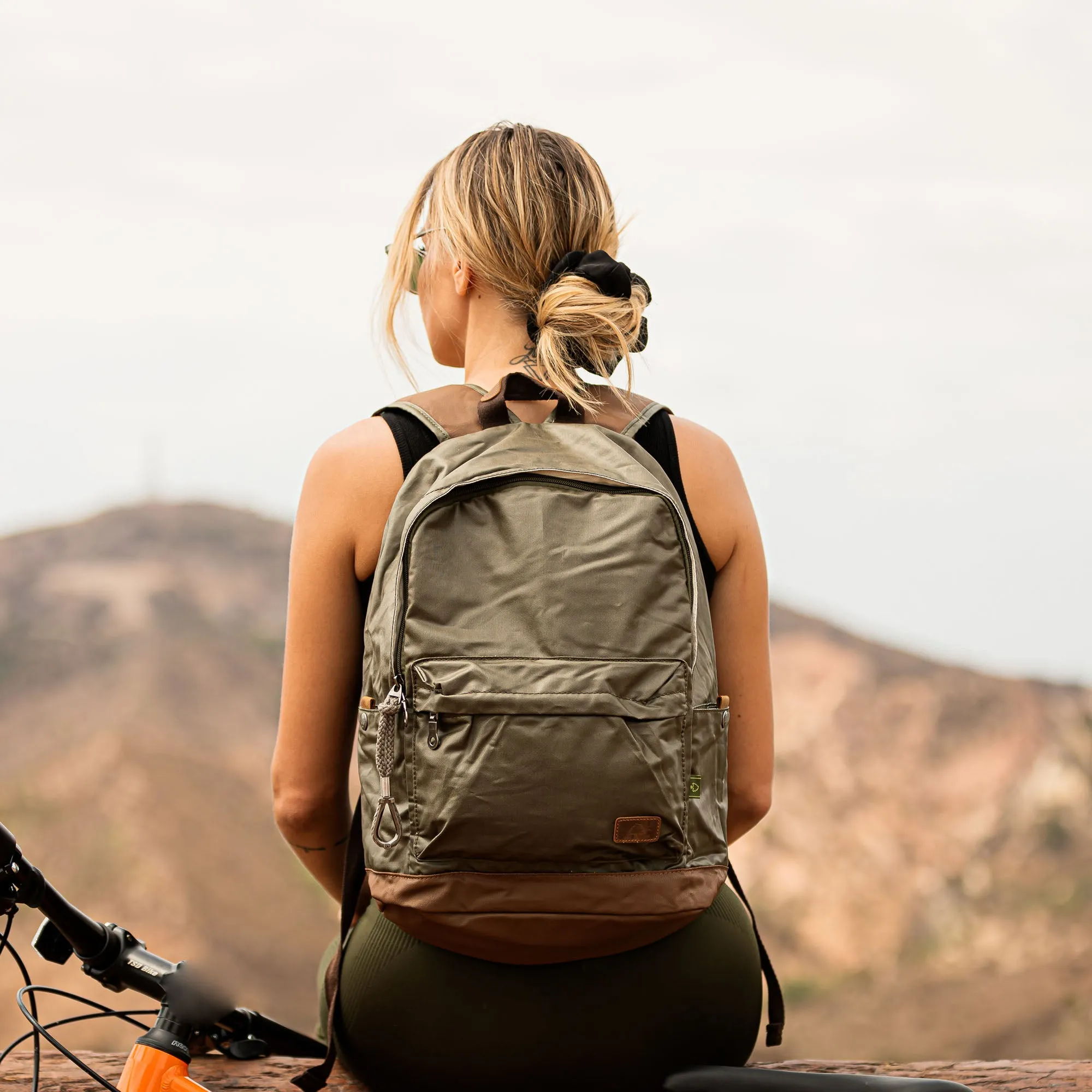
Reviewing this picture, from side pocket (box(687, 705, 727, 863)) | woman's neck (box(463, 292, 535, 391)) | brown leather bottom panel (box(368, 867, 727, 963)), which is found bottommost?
brown leather bottom panel (box(368, 867, 727, 963))

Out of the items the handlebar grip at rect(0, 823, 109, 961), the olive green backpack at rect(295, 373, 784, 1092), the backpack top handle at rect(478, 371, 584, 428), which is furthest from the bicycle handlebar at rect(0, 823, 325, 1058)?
the backpack top handle at rect(478, 371, 584, 428)

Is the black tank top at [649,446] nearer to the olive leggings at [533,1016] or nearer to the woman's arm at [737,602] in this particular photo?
the woman's arm at [737,602]

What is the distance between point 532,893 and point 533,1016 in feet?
0.62

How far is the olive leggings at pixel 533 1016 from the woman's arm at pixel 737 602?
31 centimetres

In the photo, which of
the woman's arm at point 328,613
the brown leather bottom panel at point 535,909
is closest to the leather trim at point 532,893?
the brown leather bottom panel at point 535,909

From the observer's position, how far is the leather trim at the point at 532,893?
126 centimetres

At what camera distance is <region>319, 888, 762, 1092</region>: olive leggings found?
1.34 m

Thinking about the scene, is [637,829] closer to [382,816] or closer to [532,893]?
[532,893]

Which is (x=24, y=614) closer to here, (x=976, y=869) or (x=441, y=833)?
(x=976, y=869)

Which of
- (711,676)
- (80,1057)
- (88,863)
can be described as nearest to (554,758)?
(711,676)

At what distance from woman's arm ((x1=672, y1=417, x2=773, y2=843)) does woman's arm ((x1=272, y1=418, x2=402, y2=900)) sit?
0.43 meters

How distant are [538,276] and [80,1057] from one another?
1.46 m

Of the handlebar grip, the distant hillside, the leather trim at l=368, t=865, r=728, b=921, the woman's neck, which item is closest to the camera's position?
the leather trim at l=368, t=865, r=728, b=921

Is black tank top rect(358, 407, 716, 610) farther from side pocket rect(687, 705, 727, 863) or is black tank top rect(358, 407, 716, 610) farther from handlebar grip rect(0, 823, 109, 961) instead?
handlebar grip rect(0, 823, 109, 961)
